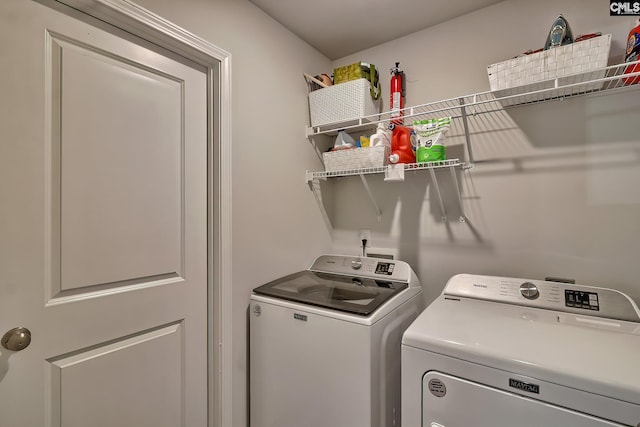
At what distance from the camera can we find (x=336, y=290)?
5.08ft

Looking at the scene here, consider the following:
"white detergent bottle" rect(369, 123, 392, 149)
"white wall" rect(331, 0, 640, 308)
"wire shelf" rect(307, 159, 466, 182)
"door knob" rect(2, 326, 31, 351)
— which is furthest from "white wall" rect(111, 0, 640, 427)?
"door knob" rect(2, 326, 31, 351)

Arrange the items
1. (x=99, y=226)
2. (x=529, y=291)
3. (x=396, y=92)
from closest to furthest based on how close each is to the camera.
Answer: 1. (x=99, y=226)
2. (x=529, y=291)
3. (x=396, y=92)

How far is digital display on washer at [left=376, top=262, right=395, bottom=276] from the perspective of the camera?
1712 millimetres

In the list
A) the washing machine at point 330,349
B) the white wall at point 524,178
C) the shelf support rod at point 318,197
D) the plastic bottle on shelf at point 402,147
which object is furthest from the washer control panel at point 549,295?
the shelf support rod at point 318,197

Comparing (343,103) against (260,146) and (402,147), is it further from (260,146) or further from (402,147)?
(260,146)

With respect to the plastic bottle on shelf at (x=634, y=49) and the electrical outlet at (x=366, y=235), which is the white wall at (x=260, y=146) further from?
the plastic bottle on shelf at (x=634, y=49)

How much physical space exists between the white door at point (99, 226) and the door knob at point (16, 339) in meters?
0.02

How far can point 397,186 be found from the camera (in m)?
1.94

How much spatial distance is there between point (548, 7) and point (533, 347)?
1.65 meters

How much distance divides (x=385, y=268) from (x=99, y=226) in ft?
4.68

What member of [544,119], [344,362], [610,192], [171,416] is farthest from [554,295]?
[171,416]

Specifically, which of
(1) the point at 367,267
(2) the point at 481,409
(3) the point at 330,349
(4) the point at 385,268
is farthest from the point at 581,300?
(3) the point at 330,349

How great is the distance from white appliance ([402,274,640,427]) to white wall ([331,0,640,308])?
27 centimetres

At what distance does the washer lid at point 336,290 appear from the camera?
1.32 m
